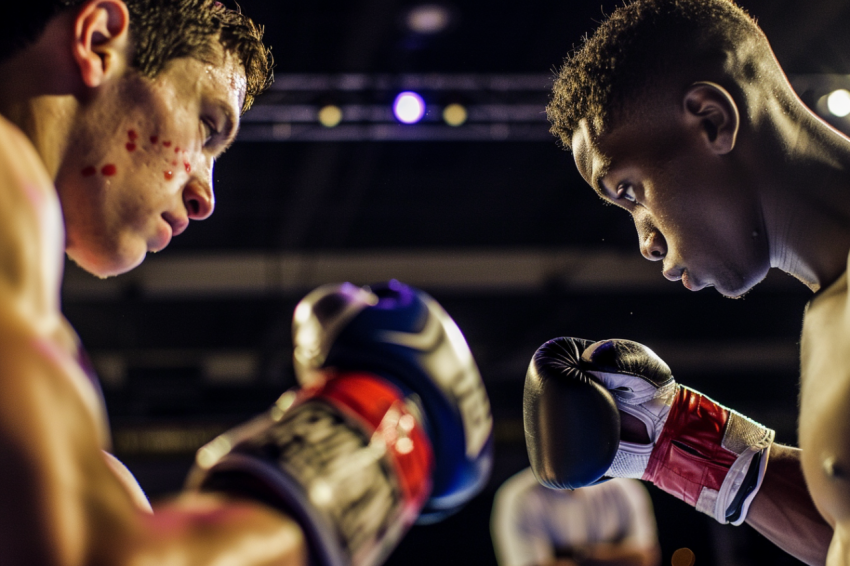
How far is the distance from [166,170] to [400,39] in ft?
11.3

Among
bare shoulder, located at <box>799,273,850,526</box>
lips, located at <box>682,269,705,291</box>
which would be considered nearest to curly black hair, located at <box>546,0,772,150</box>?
lips, located at <box>682,269,705,291</box>

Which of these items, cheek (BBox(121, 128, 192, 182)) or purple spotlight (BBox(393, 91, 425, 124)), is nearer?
cheek (BBox(121, 128, 192, 182))

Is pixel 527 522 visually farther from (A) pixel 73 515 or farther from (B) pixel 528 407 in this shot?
(A) pixel 73 515

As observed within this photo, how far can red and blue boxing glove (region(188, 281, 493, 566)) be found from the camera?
817 mm

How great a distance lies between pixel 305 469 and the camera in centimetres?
83

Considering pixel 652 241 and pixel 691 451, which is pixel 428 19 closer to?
pixel 652 241

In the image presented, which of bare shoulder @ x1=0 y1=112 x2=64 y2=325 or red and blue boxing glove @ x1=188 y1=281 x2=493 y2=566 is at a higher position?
bare shoulder @ x1=0 y1=112 x2=64 y2=325

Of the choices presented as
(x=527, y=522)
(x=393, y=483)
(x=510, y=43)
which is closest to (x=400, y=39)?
(x=510, y=43)

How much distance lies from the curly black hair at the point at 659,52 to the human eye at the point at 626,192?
0.50 ft

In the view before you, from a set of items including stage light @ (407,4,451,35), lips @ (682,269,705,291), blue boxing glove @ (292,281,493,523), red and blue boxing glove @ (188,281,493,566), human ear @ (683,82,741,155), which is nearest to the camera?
red and blue boxing glove @ (188,281,493,566)

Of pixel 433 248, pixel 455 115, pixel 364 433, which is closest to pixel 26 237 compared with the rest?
pixel 364 433

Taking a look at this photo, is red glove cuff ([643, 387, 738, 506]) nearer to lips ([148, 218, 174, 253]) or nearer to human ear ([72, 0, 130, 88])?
lips ([148, 218, 174, 253])

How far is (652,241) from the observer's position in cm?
169

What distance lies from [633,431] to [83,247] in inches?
54.7
